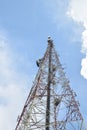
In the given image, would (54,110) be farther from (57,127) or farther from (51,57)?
(51,57)

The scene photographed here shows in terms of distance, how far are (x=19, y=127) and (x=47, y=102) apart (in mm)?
6617

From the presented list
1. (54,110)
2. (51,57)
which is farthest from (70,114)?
(51,57)

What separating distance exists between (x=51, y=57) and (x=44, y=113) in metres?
13.4

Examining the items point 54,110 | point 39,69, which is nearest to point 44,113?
point 54,110

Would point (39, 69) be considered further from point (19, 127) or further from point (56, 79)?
point (19, 127)

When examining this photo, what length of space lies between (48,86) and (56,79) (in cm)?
237

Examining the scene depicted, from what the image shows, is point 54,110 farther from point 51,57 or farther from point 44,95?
point 51,57

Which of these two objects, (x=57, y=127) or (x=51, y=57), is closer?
(x=57, y=127)

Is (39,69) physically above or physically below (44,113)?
above

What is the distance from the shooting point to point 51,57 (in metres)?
135

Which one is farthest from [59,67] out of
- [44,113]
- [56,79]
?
[44,113]

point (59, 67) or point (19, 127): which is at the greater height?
point (59, 67)

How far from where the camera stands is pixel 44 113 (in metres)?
126

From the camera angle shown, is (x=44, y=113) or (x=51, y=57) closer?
(x=44, y=113)
